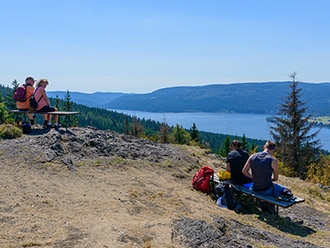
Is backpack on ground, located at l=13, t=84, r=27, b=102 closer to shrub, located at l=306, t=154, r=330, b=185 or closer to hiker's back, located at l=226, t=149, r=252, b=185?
hiker's back, located at l=226, t=149, r=252, b=185

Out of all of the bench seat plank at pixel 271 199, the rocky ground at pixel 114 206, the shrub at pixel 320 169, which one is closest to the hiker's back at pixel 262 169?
the bench seat plank at pixel 271 199

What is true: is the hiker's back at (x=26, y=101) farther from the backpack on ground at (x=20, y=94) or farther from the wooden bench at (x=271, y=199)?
the wooden bench at (x=271, y=199)

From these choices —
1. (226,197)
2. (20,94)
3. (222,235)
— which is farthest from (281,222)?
(20,94)

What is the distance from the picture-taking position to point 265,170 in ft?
24.2

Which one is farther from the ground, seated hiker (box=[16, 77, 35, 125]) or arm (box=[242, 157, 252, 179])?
seated hiker (box=[16, 77, 35, 125])

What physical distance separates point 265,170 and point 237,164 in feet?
3.28

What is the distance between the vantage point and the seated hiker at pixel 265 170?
289 inches

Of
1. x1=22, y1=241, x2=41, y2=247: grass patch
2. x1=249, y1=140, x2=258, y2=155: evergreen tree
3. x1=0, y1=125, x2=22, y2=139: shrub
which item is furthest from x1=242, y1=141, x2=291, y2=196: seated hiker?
x1=249, y1=140, x2=258, y2=155: evergreen tree

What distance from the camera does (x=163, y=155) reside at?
1290 cm

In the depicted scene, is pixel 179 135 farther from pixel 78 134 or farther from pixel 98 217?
pixel 98 217

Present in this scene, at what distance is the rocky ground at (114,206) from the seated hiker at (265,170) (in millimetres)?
826

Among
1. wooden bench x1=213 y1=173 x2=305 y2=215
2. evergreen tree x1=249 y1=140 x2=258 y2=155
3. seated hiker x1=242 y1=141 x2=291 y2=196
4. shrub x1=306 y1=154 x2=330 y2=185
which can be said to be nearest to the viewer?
wooden bench x1=213 y1=173 x2=305 y2=215

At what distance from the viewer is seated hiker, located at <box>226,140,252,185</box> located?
8.16 meters

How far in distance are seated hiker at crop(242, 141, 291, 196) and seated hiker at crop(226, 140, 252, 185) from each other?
43cm
